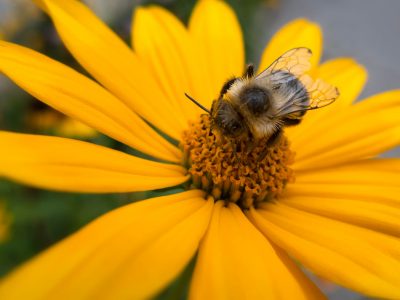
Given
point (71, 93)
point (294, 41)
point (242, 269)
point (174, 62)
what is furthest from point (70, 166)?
point (294, 41)

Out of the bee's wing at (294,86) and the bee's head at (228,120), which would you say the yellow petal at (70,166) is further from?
the bee's wing at (294,86)

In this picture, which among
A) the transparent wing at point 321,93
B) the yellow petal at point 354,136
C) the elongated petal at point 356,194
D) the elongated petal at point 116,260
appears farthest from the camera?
the yellow petal at point 354,136

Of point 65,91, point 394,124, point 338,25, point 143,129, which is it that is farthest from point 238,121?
point 338,25

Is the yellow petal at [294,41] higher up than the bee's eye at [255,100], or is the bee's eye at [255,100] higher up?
the yellow petal at [294,41]

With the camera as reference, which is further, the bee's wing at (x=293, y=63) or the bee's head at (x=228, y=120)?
the bee's wing at (x=293, y=63)

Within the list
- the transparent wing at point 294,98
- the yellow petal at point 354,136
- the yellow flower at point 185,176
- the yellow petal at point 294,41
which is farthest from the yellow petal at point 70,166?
the yellow petal at point 294,41

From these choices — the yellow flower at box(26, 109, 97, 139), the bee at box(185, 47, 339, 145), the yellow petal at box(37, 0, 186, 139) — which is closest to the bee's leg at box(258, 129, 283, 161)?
the bee at box(185, 47, 339, 145)

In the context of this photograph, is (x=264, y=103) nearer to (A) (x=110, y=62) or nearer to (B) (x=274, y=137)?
(B) (x=274, y=137)
